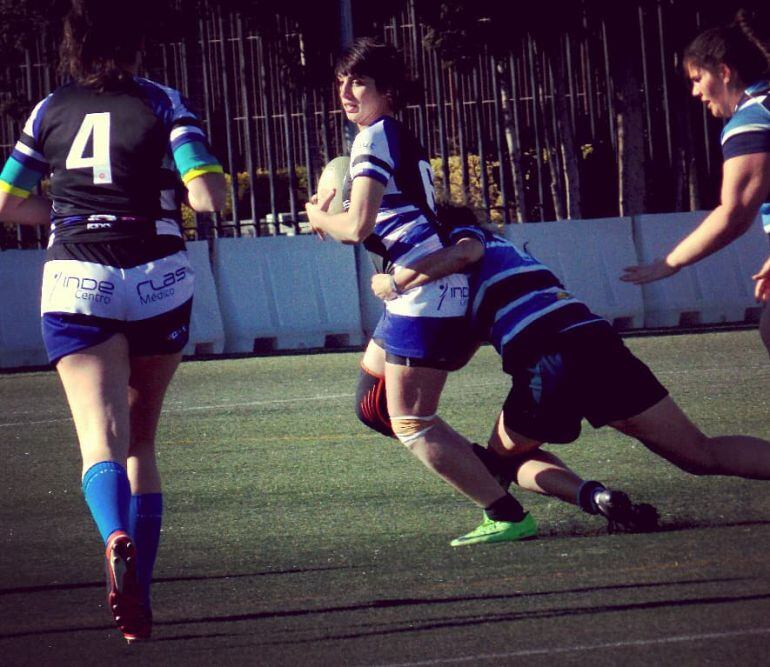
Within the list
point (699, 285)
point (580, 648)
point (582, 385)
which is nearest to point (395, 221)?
point (582, 385)

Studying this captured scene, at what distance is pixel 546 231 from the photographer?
19.2 metres

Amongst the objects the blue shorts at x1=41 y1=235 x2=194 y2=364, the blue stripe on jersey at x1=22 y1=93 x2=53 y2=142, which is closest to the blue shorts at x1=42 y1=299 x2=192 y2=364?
the blue shorts at x1=41 y1=235 x2=194 y2=364

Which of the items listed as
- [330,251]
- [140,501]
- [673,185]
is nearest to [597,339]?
[140,501]

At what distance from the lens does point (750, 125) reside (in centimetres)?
576

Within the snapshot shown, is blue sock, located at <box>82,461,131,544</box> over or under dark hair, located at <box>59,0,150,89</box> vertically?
under

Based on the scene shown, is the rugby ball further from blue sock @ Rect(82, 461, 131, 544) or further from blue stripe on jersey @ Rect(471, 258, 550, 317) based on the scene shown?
blue sock @ Rect(82, 461, 131, 544)

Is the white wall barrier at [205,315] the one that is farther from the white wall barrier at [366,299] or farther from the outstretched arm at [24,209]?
the outstretched arm at [24,209]

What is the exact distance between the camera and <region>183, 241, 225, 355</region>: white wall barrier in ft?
59.5

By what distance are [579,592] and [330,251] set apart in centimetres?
1340

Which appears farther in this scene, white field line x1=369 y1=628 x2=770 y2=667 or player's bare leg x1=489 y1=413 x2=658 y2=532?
player's bare leg x1=489 y1=413 x2=658 y2=532

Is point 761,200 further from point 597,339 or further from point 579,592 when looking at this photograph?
point 579,592

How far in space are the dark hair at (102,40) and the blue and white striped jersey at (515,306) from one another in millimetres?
1716

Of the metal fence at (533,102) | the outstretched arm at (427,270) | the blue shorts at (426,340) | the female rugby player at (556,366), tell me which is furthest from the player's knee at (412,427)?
the metal fence at (533,102)

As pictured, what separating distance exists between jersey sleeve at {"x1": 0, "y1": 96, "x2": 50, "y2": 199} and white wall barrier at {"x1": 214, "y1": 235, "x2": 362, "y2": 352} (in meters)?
13.0
